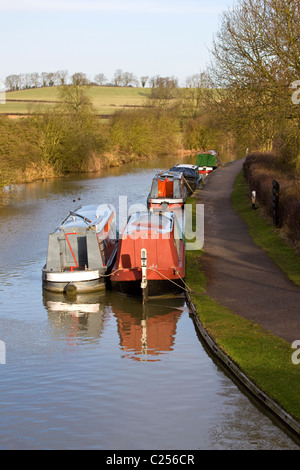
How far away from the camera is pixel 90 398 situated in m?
11.2

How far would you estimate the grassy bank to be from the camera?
34.4ft

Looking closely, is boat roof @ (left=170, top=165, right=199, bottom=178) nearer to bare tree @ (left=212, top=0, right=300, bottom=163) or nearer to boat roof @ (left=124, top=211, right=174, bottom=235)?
bare tree @ (left=212, top=0, right=300, bottom=163)

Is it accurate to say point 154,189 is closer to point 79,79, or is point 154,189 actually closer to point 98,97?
point 79,79

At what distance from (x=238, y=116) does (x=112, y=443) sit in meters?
22.6

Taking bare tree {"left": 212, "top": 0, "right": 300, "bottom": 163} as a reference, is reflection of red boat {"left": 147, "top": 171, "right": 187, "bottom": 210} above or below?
below

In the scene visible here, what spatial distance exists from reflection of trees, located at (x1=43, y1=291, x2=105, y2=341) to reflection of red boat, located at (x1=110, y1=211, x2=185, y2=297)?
0.94m

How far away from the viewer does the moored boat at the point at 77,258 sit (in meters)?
18.7

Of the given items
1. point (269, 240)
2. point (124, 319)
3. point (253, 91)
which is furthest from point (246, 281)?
point (253, 91)

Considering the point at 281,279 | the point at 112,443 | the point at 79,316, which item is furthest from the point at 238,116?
the point at 112,443

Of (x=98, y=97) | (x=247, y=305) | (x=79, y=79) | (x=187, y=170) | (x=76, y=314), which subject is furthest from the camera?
(x=98, y=97)

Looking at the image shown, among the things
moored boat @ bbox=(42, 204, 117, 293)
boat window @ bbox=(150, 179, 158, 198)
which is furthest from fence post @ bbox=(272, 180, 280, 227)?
boat window @ bbox=(150, 179, 158, 198)

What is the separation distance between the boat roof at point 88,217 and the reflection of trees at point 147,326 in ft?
11.8

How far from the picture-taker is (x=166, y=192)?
3419 cm

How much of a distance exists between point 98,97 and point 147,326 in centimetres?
10822
